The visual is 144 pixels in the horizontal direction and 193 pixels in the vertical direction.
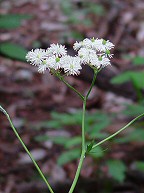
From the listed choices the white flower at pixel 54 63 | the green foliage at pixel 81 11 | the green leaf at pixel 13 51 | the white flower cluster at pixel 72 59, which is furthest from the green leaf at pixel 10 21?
the green foliage at pixel 81 11

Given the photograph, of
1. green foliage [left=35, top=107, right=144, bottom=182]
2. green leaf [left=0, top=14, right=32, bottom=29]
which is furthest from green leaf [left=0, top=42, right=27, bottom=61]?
green foliage [left=35, top=107, right=144, bottom=182]

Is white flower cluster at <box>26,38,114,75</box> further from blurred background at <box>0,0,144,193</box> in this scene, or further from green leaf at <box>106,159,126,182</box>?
green leaf at <box>106,159,126,182</box>

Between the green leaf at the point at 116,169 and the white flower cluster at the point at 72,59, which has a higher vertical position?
the green leaf at the point at 116,169

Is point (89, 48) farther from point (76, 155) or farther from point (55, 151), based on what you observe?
point (55, 151)

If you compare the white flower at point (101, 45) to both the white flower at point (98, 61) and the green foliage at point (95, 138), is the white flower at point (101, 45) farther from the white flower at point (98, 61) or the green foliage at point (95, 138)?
the green foliage at point (95, 138)

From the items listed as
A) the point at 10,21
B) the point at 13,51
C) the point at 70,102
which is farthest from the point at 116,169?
the point at 70,102

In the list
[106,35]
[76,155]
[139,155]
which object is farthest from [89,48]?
[106,35]
